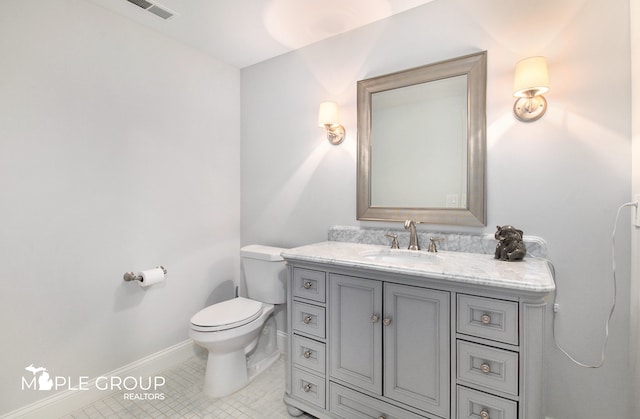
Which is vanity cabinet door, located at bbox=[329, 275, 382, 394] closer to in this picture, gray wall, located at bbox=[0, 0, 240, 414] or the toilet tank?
the toilet tank

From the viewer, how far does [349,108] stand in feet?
6.76

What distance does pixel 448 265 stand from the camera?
4.30 ft

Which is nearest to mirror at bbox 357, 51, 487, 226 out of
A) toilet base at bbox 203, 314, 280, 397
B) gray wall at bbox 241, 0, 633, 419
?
gray wall at bbox 241, 0, 633, 419

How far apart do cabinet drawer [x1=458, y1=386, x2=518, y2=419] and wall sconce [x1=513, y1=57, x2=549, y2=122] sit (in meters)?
1.30

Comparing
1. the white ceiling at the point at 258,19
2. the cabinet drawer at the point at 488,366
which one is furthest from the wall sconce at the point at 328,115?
the cabinet drawer at the point at 488,366

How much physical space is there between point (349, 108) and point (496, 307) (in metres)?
1.51

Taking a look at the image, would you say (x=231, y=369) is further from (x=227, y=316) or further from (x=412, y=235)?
(x=412, y=235)

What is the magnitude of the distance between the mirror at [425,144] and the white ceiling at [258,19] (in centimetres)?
40

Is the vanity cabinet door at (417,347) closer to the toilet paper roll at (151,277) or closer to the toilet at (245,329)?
the toilet at (245,329)

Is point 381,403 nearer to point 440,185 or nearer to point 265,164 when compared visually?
point 440,185

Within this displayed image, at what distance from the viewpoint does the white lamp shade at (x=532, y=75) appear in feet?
4.42

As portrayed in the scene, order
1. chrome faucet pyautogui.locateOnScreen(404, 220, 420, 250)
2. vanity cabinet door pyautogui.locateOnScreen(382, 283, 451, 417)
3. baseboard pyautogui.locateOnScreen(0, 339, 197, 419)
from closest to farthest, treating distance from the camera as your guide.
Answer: vanity cabinet door pyautogui.locateOnScreen(382, 283, 451, 417)
baseboard pyautogui.locateOnScreen(0, 339, 197, 419)
chrome faucet pyautogui.locateOnScreen(404, 220, 420, 250)

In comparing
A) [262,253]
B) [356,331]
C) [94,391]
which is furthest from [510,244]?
[94,391]

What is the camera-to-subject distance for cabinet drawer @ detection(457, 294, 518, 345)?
1.08m
